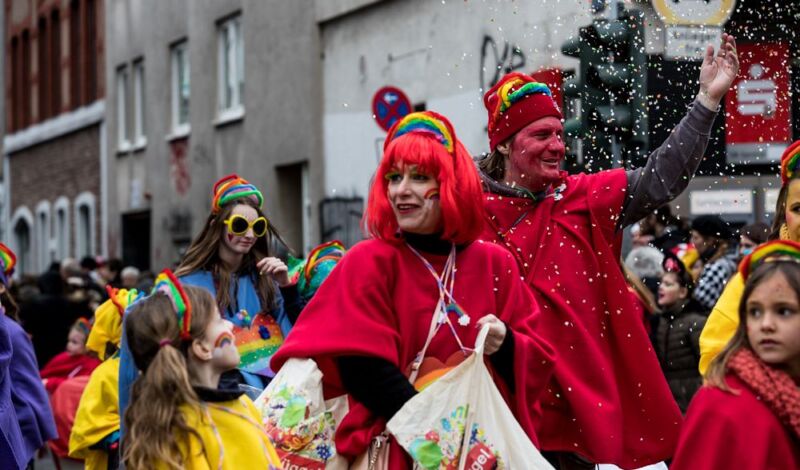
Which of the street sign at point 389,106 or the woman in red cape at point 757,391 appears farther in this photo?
the street sign at point 389,106

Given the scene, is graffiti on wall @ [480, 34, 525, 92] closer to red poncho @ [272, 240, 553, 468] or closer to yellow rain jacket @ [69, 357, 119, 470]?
yellow rain jacket @ [69, 357, 119, 470]

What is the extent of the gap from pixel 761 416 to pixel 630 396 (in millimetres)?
2092

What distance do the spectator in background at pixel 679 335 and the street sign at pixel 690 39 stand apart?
74.3 inches

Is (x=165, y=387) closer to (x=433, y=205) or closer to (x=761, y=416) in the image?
(x=433, y=205)

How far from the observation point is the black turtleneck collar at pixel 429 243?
16.8 feet

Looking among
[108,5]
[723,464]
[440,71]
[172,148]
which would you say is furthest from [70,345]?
[108,5]

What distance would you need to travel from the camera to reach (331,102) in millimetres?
22016

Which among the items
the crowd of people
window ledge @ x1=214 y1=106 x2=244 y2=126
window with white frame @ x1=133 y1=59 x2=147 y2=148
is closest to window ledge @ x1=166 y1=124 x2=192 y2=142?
window ledge @ x1=214 y1=106 x2=244 y2=126

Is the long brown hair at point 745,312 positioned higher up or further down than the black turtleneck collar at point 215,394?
higher up

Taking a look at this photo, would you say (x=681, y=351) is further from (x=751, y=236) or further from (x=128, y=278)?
(x=128, y=278)

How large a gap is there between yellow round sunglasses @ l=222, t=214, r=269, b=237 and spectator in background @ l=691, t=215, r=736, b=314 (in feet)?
10.2

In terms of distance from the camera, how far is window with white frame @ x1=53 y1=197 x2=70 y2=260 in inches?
1483

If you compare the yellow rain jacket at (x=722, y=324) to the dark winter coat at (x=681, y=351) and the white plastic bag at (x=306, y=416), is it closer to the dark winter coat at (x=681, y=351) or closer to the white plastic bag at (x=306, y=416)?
the white plastic bag at (x=306, y=416)

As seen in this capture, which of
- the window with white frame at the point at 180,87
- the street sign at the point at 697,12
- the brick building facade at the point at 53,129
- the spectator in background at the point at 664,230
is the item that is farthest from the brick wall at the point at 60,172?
the street sign at the point at 697,12
